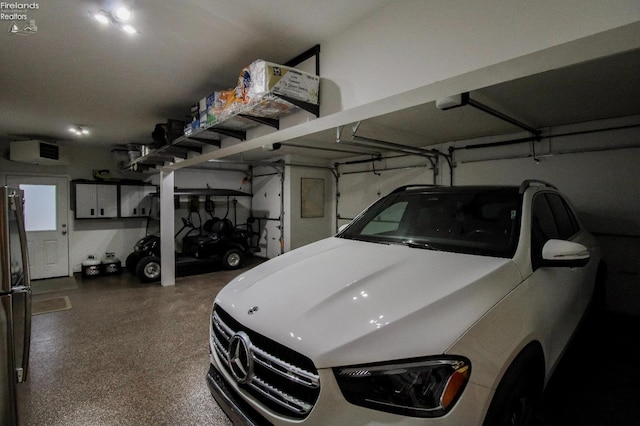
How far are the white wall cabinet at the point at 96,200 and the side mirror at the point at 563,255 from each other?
8193 millimetres

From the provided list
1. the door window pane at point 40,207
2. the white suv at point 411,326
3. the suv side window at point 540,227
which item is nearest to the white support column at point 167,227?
the door window pane at point 40,207

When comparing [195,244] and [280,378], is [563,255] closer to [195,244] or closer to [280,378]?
[280,378]

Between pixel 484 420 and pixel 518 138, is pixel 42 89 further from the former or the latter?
pixel 518 138

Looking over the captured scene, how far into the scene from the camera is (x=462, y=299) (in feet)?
3.83

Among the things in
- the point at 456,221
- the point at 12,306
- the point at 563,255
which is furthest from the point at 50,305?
the point at 563,255

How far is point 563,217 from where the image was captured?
2.41 m

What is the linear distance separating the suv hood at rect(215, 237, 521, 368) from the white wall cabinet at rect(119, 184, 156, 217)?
679 cm

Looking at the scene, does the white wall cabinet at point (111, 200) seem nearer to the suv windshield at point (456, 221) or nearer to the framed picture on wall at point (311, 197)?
the framed picture on wall at point (311, 197)

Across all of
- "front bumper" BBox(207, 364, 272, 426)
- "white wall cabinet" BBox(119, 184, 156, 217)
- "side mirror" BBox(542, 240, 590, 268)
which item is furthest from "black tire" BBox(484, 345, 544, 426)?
"white wall cabinet" BBox(119, 184, 156, 217)

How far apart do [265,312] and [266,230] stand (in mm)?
6638

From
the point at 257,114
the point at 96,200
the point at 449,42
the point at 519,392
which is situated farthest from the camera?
the point at 96,200

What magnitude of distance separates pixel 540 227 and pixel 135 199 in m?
8.11

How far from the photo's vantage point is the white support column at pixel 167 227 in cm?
555

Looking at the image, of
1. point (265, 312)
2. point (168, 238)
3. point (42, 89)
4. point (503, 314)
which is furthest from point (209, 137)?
point (503, 314)
